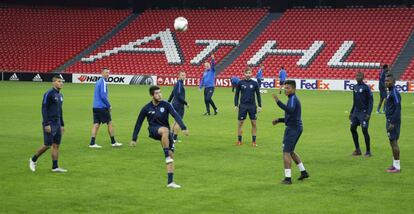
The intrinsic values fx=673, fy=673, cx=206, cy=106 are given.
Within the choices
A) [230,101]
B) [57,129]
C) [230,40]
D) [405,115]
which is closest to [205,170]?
[57,129]

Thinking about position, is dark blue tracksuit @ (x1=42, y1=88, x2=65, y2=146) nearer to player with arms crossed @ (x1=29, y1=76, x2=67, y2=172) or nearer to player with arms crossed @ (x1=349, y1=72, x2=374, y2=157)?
player with arms crossed @ (x1=29, y1=76, x2=67, y2=172)

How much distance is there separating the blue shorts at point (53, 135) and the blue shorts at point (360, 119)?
8.07 metres

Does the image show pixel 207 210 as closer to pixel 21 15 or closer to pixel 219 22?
pixel 219 22

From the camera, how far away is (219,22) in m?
64.4

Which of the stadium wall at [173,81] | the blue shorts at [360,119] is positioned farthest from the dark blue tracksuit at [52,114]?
the stadium wall at [173,81]

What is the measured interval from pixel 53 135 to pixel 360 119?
829 centimetres

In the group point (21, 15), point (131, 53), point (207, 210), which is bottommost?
point (207, 210)

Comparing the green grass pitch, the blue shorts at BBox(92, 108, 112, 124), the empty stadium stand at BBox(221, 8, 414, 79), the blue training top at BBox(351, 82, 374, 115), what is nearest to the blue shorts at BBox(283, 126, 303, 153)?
the green grass pitch

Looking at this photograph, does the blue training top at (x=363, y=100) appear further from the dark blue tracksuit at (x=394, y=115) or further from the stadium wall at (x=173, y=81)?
the stadium wall at (x=173, y=81)

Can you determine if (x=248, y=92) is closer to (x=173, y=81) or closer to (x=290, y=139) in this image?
(x=290, y=139)

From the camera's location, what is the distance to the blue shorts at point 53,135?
1513 centimetres

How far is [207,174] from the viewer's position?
15383 millimetres

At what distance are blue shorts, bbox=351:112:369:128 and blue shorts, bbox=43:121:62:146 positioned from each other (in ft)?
26.5

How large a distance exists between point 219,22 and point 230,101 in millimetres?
27289
